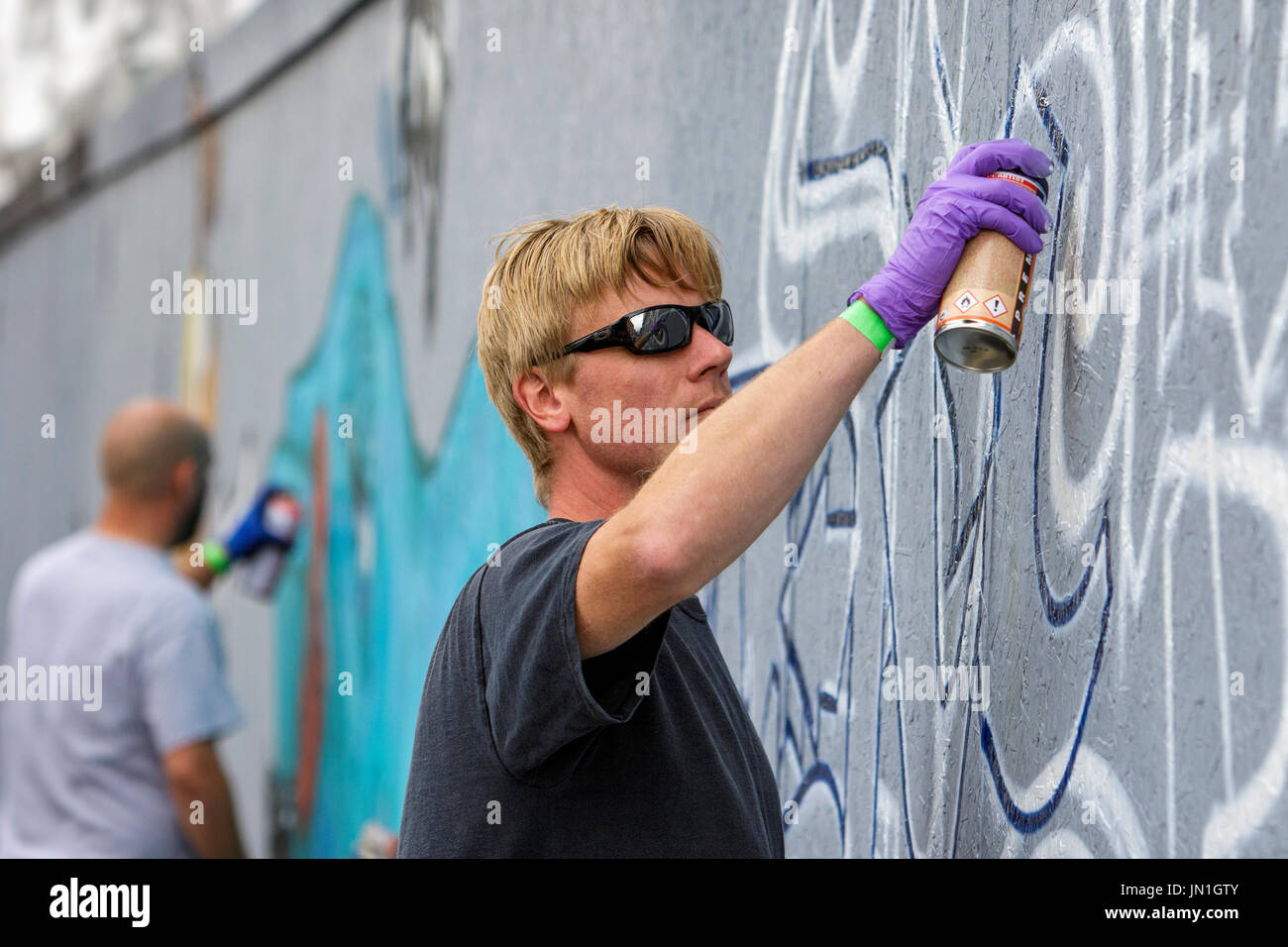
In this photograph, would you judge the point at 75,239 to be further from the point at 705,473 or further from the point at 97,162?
the point at 705,473

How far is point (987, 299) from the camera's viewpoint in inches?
67.7

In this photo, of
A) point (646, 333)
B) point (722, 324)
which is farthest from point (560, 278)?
point (722, 324)

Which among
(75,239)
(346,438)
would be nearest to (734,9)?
(346,438)

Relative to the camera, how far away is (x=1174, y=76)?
1685 millimetres

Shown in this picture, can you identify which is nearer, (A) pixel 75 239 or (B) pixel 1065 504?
(B) pixel 1065 504

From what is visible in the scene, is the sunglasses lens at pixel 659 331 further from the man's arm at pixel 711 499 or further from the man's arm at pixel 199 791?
the man's arm at pixel 199 791

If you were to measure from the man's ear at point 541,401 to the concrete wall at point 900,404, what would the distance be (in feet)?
2.07

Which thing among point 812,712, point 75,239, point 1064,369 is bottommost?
point 812,712

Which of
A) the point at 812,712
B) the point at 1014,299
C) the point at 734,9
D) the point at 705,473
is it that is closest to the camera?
the point at 705,473

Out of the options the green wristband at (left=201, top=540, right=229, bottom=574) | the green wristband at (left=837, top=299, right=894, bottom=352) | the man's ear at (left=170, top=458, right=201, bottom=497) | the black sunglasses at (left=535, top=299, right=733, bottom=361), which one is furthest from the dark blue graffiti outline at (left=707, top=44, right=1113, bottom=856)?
the green wristband at (left=201, top=540, right=229, bottom=574)

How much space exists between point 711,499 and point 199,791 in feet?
8.20

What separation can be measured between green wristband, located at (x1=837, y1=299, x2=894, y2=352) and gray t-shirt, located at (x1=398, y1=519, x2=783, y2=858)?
40cm

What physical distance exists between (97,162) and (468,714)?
946 centimetres

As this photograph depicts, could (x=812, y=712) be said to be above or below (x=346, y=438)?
below
